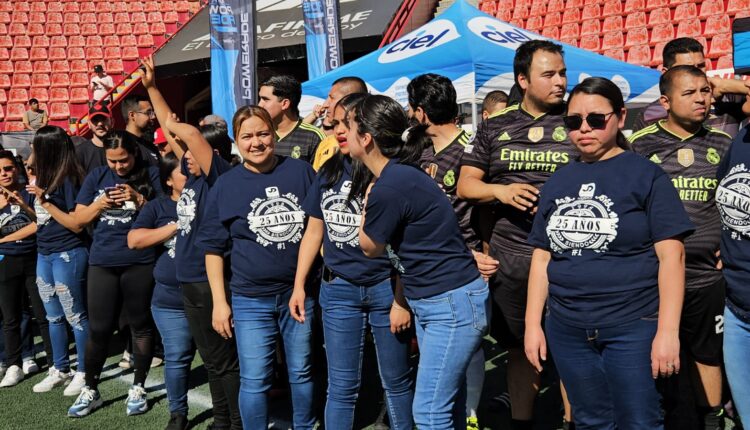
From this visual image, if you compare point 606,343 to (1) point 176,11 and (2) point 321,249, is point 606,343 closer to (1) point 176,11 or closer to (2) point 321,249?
(2) point 321,249

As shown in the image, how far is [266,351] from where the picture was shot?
10.7ft

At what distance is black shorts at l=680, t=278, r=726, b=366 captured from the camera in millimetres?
3256

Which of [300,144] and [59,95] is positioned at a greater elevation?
[59,95]

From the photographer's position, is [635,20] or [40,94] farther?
[40,94]

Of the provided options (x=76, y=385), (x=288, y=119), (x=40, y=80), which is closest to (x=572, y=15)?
(x=288, y=119)

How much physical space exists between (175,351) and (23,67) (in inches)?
660

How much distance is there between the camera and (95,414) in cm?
439

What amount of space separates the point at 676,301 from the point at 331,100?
2465 mm

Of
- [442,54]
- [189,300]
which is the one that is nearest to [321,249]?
[189,300]

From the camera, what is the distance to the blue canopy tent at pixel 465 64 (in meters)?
6.68

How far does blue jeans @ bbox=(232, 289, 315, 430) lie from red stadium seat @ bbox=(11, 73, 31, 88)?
666 inches

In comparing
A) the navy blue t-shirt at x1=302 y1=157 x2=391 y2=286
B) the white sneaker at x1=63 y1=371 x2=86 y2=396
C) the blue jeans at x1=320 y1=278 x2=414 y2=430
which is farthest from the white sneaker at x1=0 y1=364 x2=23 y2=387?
Result: the navy blue t-shirt at x1=302 y1=157 x2=391 y2=286

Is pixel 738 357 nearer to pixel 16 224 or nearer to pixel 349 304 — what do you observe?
pixel 349 304

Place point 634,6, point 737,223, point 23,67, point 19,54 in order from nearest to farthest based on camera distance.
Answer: point 737,223
point 634,6
point 23,67
point 19,54
